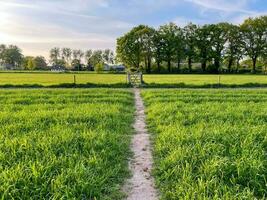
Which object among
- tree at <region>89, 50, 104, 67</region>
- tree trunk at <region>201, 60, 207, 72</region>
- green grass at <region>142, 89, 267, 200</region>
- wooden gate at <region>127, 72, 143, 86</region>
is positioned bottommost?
green grass at <region>142, 89, 267, 200</region>

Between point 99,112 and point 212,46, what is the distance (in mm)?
71966

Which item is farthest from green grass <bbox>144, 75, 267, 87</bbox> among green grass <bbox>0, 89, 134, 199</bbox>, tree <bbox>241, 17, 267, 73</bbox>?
tree <bbox>241, 17, 267, 73</bbox>

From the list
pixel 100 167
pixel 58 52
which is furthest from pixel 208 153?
pixel 58 52

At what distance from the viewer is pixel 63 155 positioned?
216 inches

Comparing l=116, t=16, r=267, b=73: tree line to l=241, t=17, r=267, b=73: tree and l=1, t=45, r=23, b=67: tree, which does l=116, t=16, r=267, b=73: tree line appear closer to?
l=241, t=17, r=267, b=73: tree

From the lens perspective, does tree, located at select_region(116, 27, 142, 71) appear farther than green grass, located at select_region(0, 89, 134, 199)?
Yes

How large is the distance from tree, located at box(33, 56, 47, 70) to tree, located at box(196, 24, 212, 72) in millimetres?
57879

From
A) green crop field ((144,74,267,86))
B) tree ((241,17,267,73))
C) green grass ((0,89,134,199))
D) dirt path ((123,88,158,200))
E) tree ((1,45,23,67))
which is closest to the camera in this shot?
green grass ((0,89,134,199))

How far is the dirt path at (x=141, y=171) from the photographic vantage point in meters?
Result: 4.37

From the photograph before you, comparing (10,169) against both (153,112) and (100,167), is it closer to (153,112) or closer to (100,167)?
(100,167)

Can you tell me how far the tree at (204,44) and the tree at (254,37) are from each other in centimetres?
861

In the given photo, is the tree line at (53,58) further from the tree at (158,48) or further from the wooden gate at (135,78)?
the wooden gate at (135,78)

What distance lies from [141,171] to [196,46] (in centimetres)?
7639

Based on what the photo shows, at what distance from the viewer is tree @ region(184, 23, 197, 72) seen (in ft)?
254
